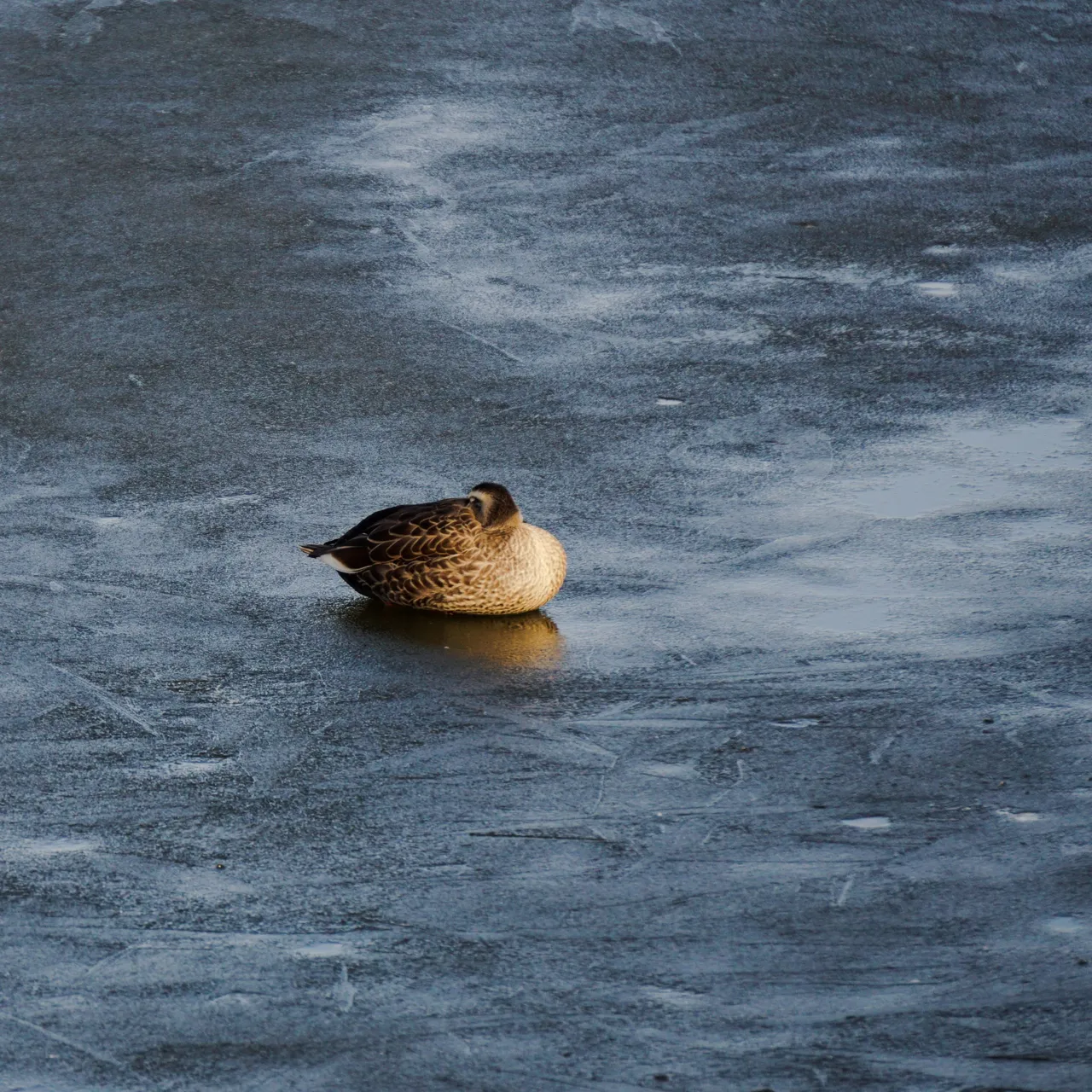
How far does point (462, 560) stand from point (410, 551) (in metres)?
0.24

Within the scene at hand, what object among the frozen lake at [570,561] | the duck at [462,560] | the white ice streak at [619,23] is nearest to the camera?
the frozen lake at [570,561]

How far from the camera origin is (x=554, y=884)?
6.70m

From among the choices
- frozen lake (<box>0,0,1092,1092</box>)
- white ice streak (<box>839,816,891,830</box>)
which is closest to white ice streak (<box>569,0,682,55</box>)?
frozen lake (<box>0,0,1092,1092</box>)

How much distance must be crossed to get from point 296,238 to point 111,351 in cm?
219

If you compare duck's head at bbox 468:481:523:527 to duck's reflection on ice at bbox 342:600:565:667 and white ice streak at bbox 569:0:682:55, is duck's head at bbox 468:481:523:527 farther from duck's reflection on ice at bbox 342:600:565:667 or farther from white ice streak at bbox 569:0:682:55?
white ice streak at bbox 569:0:682:55

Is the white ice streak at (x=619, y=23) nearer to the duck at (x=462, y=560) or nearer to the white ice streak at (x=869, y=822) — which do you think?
the duck at (x=462, y=560)

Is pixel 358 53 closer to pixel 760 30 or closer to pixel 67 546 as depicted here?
pixel 760 30

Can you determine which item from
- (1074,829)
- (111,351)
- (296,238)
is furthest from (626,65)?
(1074,829)

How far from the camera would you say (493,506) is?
8.89 meters

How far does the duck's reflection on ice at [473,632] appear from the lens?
8.63 m

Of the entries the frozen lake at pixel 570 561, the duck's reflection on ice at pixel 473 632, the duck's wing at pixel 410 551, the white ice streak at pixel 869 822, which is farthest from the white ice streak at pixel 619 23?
the white ice streak at pixel 869 822

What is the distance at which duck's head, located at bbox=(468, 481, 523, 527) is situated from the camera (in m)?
8.88

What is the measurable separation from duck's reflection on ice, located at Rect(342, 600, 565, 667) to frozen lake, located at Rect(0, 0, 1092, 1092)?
0.03 meters

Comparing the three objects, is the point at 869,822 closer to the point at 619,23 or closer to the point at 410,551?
the point at 410,551
